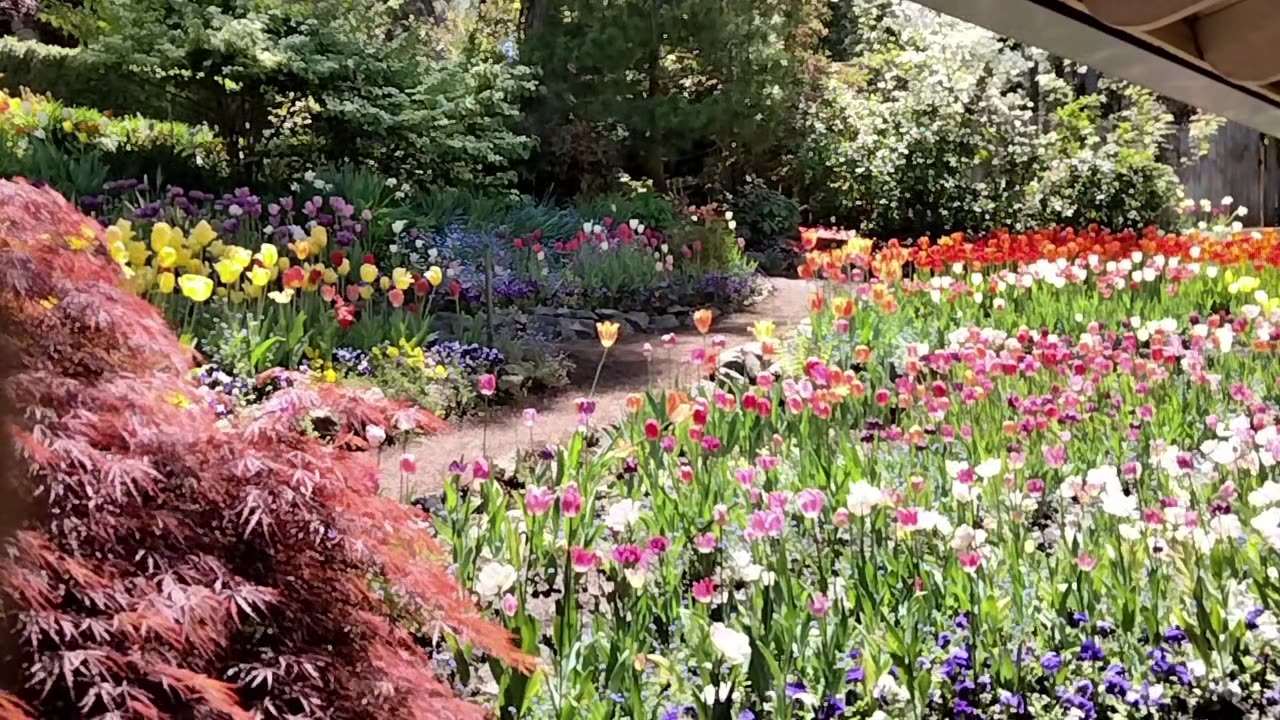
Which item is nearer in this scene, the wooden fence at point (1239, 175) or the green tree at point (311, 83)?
the green tree at point (311, 83)

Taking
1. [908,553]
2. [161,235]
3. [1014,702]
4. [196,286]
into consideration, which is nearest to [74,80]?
[161,235]

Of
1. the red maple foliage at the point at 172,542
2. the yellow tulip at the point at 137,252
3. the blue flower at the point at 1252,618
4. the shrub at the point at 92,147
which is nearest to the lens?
the red maple foliage at the point at 172,542

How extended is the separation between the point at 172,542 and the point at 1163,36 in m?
1.20

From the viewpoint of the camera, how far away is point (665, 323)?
5.14 m

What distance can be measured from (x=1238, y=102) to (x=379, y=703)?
1441mm

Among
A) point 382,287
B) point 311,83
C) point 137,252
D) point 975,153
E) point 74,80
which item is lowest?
point 382,287

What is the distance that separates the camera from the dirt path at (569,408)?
2.84m

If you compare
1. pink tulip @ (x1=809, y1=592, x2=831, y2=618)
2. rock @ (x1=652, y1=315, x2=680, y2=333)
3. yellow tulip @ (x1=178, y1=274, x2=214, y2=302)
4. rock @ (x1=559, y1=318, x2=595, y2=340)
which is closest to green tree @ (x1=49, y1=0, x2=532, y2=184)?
rock @ (x1=652, y1=315, x2=680, y2=333)

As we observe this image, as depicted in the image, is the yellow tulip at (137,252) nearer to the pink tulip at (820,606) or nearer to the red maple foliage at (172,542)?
the red maple foliage at (172,542)

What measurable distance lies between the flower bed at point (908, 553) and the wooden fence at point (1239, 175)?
7907 mm

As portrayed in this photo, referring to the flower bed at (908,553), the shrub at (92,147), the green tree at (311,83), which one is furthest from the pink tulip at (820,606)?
the green tree at (311,83)

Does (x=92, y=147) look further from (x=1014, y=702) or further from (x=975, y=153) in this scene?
(x=975, y=153)

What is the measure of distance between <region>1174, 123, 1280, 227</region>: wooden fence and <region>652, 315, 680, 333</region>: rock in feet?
22.3

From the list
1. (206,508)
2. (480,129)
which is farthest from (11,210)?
(480,129)
